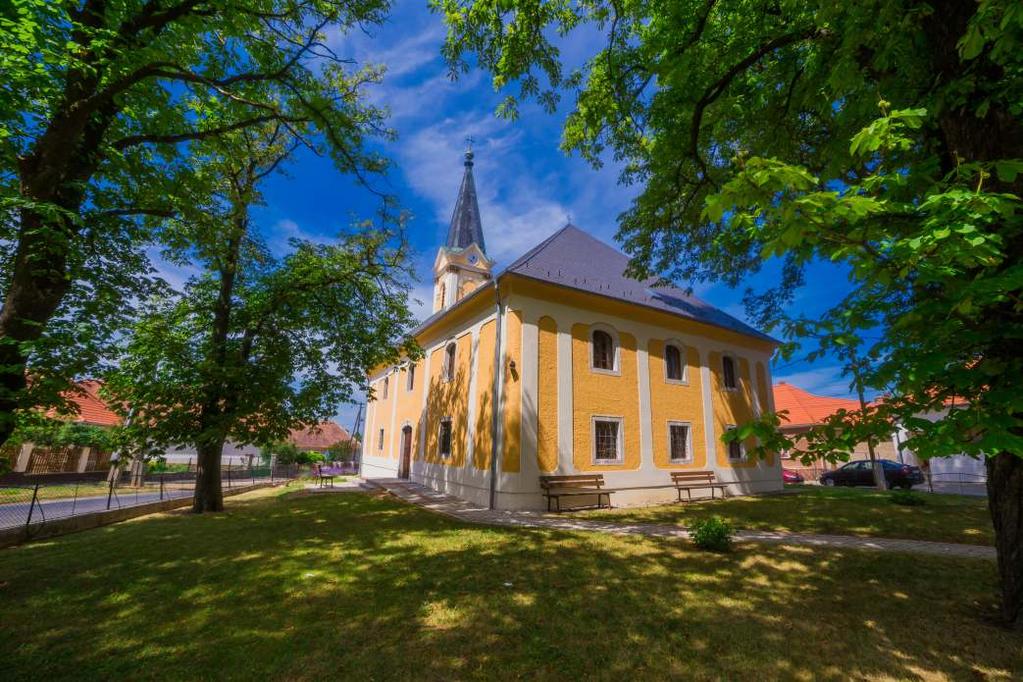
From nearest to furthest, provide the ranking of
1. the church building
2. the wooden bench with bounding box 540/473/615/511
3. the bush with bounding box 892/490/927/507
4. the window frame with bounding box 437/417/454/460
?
the wooden bench with bounding box 540/473/615/511 → the bush with bounding box 892/490/927/507 → the church building → the window frame with bounding box 437/417/454/460

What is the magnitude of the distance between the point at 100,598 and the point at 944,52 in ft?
34.8

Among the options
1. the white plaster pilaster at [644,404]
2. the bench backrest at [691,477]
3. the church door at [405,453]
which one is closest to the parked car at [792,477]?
the bench backrest at [691,477]

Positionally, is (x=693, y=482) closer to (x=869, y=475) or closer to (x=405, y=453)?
(x=405, y=453)

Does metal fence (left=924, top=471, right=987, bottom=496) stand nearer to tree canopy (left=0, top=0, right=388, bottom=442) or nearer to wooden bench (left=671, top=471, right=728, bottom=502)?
wooden bench (left=671, top=471, right=728, bottom=502)

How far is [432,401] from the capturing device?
1770cm

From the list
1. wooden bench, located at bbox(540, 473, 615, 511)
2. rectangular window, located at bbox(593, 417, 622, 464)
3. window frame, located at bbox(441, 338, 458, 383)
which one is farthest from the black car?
window frame, located at bbox(441, 338, 458, 383)

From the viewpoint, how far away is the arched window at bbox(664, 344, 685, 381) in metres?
15.9

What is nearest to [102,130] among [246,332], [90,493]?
[246,332]

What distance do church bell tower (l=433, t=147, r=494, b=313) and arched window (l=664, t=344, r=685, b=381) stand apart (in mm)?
11604

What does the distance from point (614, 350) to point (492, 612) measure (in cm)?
1095

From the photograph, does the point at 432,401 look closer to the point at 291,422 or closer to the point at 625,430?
the point at 291,422

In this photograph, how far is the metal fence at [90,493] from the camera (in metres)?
9.19

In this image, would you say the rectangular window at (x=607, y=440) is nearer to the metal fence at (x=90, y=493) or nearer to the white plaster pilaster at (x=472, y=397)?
the white plaster pilaster at (x=472, y=397)

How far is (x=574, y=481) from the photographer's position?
1238cm
